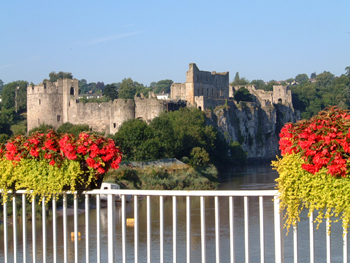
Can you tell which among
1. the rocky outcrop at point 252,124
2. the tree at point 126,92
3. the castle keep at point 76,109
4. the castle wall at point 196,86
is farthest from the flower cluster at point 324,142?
the tree at point 126,92

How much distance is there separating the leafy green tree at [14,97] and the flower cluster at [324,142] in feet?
223

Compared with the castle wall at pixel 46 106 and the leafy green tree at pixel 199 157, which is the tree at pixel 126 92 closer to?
the castle wall at pixel 46 106

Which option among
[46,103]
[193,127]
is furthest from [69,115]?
[193,127]

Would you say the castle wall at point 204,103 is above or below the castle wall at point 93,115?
above

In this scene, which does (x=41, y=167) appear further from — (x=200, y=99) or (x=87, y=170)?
(x=200, y=99)

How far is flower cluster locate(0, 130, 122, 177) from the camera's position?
4711 mm

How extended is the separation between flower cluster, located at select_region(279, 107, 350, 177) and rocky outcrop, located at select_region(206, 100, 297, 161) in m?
45.6

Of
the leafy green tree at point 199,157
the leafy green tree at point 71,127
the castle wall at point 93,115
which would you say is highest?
the castle wall at point 93,115

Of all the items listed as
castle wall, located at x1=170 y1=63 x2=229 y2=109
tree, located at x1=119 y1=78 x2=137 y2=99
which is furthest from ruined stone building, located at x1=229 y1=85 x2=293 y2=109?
tree, located at x1=119 y1=78 x2=137 y2=99

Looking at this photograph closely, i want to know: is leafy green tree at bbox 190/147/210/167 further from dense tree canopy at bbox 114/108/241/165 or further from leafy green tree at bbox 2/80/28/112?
leafy green tree at bbox 2/80/28/112

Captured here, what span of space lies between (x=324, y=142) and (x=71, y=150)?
2.23m

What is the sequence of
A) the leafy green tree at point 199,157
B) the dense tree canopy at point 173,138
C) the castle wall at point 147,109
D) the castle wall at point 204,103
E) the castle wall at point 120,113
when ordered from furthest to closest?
the castle wall at point 204,103 < the castle wall at point 147,109 < the castle wall at point 120,113 < the leafy green tree at point 199,157 < the dense tree canopy at point 173,138

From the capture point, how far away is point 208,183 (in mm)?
33719

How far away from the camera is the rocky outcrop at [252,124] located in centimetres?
5166
